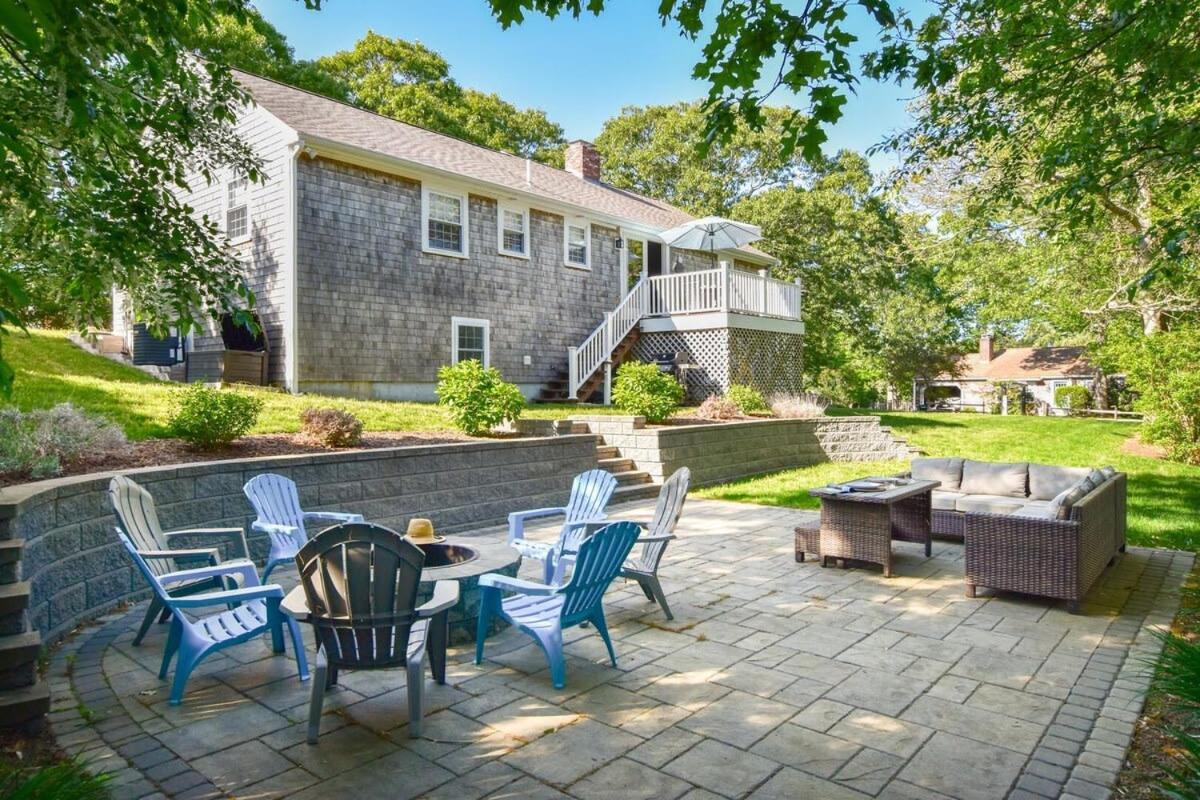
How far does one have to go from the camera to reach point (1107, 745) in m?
3.12

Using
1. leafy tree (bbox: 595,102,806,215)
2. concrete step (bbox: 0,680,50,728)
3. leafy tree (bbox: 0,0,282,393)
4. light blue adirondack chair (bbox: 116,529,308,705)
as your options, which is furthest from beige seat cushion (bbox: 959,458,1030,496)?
leafy tree (bbox: 595,102,806,215)

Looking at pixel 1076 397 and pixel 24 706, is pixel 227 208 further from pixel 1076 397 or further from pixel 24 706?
pixel 1076 397

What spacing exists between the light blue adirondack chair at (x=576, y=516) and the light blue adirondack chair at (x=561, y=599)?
0.85 m

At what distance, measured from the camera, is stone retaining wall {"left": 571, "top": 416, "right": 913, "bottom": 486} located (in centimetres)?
1105

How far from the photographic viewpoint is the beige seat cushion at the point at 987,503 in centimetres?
695

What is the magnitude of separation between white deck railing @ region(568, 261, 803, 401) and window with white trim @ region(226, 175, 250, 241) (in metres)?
6.88

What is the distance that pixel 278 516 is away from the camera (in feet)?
18.5

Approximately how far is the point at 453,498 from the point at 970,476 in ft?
19.4

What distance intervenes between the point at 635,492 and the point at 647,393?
7.20ft

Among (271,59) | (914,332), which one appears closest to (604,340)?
(271,59)

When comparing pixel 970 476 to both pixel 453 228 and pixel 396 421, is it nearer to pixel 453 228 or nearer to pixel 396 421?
pixel 396 421

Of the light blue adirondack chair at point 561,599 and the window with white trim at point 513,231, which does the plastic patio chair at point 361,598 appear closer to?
the light blue adirondack chair at point 561,599

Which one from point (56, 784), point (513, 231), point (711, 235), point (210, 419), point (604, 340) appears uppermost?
point (711, 235)

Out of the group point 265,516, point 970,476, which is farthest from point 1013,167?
point 265,516
